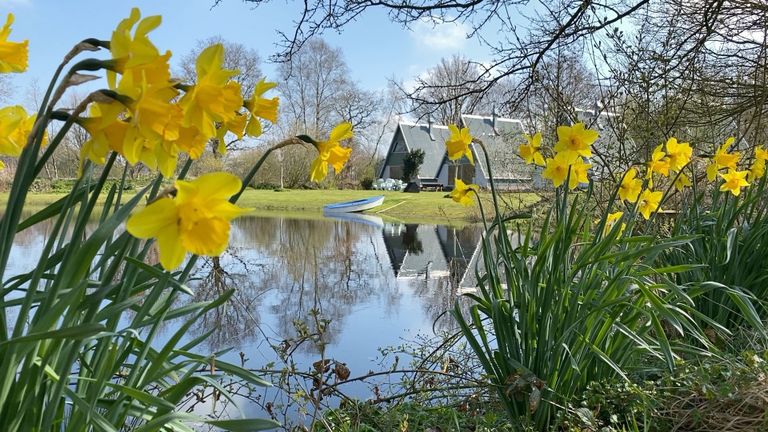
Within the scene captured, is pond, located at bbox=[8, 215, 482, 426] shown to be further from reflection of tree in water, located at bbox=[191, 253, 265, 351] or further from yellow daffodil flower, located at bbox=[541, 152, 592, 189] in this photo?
A: yellow daffodil flower, located at bbox=[541, 152, 592, 189]

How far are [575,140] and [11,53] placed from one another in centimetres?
144

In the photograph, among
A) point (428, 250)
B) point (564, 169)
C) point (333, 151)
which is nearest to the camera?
point (333, 151)

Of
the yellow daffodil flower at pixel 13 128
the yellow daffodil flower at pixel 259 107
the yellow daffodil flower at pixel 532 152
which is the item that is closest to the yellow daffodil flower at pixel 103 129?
the yellow daffodil flower at pixel 259 107

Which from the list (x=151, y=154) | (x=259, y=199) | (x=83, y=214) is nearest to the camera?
(x=151, y=154)

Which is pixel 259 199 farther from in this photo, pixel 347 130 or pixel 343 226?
pixel 347 130

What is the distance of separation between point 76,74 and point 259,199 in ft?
62.9

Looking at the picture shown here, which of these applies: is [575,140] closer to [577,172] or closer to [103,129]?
[577,172]

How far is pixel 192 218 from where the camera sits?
0.60 meters

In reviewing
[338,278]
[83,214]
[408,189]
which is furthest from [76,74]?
[408,189]

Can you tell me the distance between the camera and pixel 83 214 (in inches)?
32.4

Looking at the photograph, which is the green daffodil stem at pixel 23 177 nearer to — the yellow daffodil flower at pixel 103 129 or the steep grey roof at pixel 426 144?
the yellow daffodil flower at pixel 103 129

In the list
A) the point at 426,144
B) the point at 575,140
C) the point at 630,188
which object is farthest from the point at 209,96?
the point at 426,144

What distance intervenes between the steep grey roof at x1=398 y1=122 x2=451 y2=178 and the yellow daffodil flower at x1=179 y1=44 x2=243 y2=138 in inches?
1073

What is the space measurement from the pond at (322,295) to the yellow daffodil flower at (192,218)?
749mm
